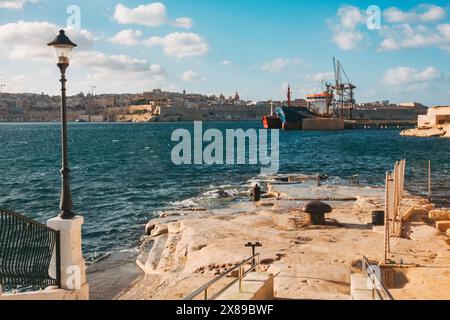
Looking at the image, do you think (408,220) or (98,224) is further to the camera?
(98,224)

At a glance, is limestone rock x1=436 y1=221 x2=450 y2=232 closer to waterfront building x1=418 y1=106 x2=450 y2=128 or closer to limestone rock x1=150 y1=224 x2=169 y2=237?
limestone rock x1=150 y1=224 x2=169 y2=237

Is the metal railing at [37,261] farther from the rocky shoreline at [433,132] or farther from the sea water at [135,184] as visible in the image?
the rocky shoreline at [433,132]

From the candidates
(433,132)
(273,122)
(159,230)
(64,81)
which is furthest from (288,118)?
(64,81)

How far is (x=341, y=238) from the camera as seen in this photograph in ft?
45.5

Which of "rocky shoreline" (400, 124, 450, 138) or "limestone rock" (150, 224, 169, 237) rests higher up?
"rocky shoreline" (400, 124, 450, 138)

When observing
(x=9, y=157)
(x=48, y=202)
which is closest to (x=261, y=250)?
(x=48, y=202)

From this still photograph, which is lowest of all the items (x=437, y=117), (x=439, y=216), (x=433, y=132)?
(x=439, y=216)

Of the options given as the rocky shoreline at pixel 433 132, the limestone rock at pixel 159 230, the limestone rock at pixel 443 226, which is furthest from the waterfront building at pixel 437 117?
the limestone rock at pixel 159 230

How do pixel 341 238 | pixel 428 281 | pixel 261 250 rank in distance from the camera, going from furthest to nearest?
1. pixel 341 238
2. pixel 261 250
3. pixel 428 281

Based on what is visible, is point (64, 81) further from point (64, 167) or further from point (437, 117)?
point (437, 117)

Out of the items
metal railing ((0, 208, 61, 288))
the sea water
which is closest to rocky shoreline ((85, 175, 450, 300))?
metal railing ((0, 208, 61, 288))

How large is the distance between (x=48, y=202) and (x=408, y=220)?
21.8m
